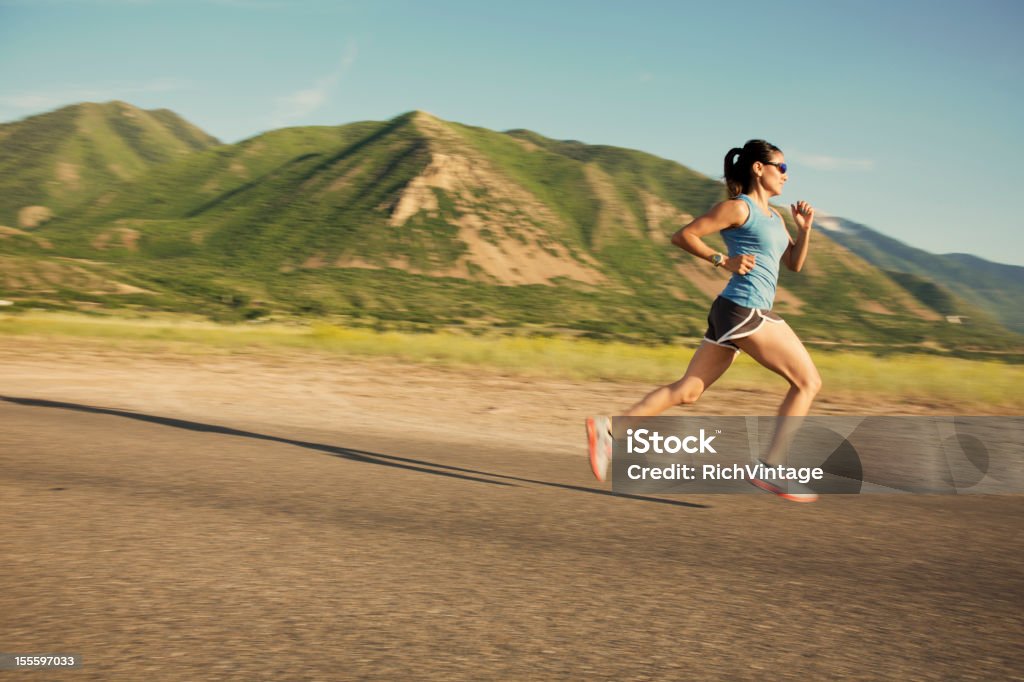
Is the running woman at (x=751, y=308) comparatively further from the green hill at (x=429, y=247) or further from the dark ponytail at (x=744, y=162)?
the green hill at (x=429, y=247)

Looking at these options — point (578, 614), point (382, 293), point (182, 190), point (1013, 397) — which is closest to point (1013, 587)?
point (578, 614)

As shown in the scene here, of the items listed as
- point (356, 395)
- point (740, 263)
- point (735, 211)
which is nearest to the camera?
point (740, 263)

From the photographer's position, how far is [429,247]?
134000mm

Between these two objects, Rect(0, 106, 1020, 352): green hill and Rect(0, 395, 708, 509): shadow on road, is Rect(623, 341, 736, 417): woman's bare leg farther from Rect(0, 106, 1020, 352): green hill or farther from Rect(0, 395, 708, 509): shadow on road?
Rect(0, 106, 1020, 352): green hill

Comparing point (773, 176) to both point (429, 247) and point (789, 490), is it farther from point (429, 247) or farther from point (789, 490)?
point (429, 247)

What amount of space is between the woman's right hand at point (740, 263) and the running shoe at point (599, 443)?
1.27m

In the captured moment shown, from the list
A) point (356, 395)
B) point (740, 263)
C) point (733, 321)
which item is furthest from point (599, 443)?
point (356, 395)

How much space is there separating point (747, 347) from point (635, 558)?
1.97m

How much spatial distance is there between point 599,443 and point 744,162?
2025 mm

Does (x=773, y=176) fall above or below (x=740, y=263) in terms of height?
above

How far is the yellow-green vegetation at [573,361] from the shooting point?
50.6 ft

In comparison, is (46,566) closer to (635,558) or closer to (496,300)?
(635,558)

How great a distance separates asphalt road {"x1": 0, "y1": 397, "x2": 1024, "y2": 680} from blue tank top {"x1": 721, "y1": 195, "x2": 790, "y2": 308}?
4.23ft

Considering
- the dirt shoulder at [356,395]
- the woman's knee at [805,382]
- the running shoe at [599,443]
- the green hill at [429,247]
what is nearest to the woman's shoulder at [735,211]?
the woman's knee at [805,382]
